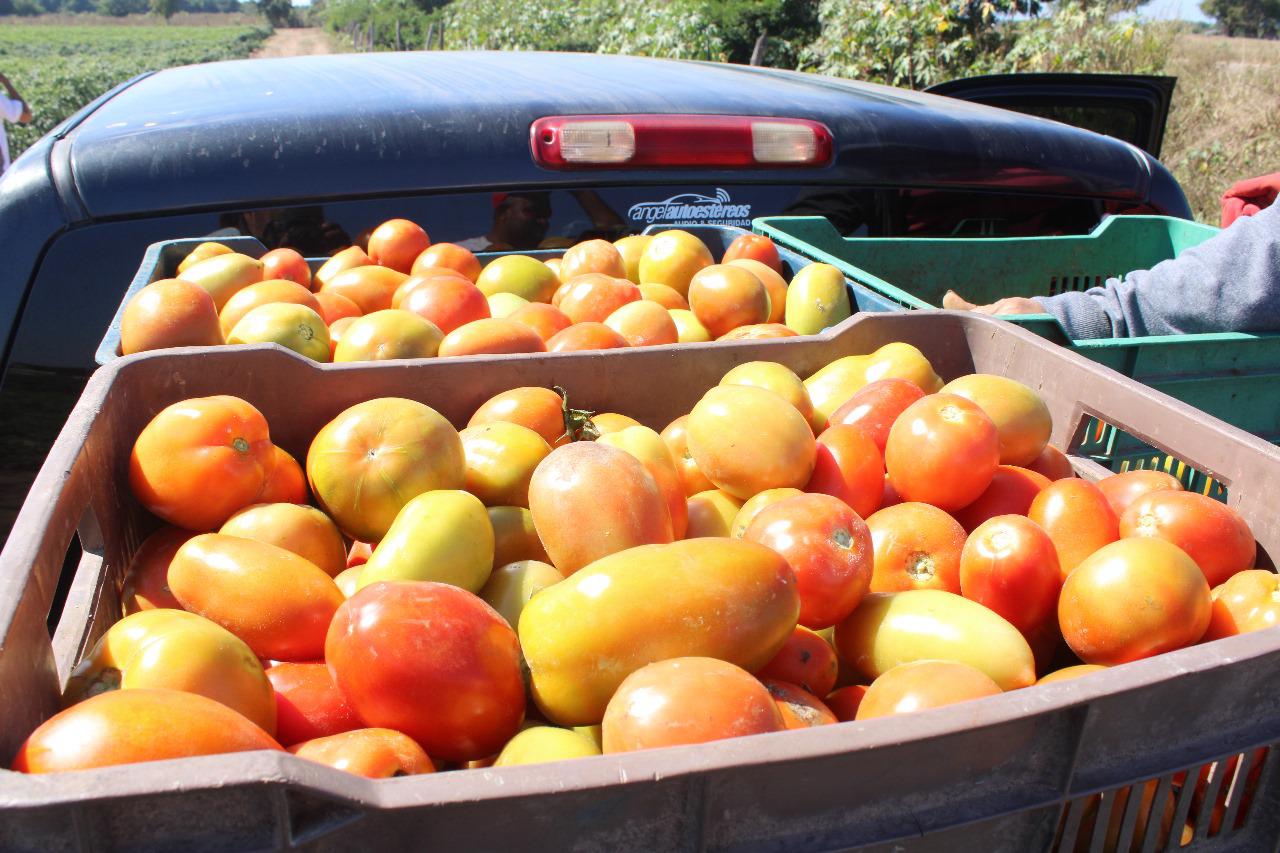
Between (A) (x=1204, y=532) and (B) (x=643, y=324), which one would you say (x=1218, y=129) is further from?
(A) (x=1204, y=532)

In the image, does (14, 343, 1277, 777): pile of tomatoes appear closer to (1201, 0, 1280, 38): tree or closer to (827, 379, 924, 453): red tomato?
(827, 379, 924, 453): red tomato

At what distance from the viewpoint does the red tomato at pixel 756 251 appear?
121 inches

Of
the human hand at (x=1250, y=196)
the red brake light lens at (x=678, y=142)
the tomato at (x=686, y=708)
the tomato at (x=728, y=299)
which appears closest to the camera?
the tomato at (x=686, y=708)

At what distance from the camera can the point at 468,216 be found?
130 inches

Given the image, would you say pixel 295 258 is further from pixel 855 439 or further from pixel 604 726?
pixel 604 726

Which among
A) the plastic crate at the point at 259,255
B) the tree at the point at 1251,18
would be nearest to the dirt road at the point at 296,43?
the tree at the point at 1251,18

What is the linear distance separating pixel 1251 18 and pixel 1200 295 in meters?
53.3

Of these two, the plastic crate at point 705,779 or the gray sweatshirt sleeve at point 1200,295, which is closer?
the plastic crate at point 705,779

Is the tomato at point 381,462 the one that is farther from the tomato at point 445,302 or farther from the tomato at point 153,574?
the tomato at point 445,302

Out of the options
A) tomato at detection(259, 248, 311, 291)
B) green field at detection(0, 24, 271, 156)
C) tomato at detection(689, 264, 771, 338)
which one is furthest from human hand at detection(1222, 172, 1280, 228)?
green field at detection(0, 24, 271, 156)

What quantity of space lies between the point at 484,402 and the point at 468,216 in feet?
4.49

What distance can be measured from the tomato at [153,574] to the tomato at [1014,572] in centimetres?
123

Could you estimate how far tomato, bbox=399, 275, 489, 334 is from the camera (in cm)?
253

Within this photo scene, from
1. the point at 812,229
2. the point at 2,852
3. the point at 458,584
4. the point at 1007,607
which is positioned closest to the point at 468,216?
the point at 812,229
